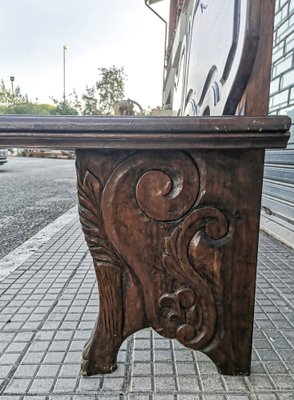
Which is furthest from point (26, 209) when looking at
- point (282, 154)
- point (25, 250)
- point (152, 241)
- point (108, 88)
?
point (108, 88)

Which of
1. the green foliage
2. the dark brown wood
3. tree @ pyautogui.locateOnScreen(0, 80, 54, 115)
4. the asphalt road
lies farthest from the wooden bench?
tree @ pyautogui.locateOnScreen(0, 80, 54, 115)

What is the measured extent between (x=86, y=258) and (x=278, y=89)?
2.21 metres

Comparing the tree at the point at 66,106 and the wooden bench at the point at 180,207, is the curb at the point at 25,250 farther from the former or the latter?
the tree at the point at 66,106

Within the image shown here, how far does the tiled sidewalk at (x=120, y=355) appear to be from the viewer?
902mm

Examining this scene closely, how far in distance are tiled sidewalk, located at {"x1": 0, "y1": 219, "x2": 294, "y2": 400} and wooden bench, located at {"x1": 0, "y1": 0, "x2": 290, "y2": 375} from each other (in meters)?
0.07

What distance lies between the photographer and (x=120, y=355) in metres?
1.07

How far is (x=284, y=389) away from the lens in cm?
91

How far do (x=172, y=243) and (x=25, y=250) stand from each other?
1.62m

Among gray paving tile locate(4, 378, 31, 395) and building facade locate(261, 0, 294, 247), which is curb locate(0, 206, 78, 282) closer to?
gray paving tile locate(4, 378, 31, 395)

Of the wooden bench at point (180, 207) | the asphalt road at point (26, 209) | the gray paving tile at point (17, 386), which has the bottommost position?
the asphalt road at point (26, 209)

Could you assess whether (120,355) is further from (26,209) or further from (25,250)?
(26,209)

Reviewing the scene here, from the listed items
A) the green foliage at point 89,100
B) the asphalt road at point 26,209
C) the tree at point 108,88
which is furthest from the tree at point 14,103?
the asphalt road at point 26,209

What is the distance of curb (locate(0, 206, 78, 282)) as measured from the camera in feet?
6.04

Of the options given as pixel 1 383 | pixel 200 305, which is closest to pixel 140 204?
pixel 200 305
